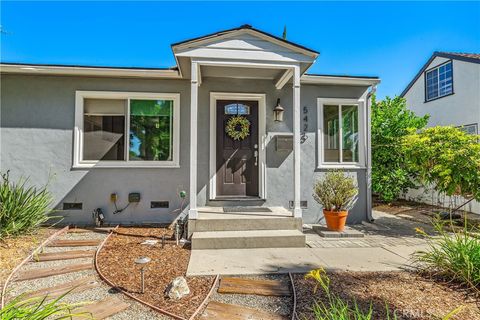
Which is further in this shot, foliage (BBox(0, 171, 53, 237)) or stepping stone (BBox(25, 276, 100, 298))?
foliage (BBox(0, 171, 53, 237))

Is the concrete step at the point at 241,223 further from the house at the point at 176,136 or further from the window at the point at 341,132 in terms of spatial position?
the window at the point at 341,132

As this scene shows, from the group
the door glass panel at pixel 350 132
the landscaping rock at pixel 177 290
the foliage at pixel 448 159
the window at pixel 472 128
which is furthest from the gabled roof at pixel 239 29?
the window at pixel 472 128

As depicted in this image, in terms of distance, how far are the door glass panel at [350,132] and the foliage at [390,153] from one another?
8.73ft

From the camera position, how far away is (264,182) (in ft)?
18.5

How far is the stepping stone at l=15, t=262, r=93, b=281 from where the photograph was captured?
297 centimetres

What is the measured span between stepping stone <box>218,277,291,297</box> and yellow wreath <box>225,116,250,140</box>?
11.2 feet

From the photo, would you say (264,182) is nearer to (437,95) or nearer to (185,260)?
(185,260)

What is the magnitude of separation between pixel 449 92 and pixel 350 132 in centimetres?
733

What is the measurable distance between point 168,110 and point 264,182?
2743mm

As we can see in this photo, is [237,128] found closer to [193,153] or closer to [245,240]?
[193,153]

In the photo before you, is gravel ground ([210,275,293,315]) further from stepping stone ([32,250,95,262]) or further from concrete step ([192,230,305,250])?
→ stepping stone ([32,250,95,262])

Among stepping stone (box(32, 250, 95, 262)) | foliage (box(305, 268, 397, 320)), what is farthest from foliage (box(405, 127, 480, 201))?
stepping stone (box(32, 250, 95, 262))

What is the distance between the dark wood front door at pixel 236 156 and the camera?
5.72 metres

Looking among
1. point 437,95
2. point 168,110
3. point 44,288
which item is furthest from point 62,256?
point 437,95
